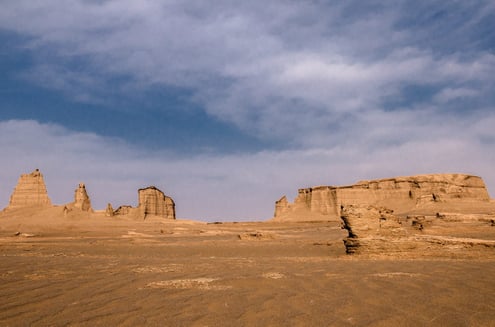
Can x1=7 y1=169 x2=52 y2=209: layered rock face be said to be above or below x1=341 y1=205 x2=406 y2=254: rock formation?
above

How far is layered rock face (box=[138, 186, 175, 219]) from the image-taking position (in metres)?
102

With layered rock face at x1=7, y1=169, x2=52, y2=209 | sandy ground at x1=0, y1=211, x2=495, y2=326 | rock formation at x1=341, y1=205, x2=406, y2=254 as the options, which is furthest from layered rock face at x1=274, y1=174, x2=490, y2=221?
sandy ground at x1=0, y1=211, x2=495, y2=326

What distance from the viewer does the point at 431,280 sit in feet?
20.0

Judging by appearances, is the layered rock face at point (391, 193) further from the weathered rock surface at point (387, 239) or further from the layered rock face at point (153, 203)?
the weathered rock surface at point (387, 239)

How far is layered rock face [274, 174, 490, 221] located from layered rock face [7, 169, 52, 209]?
60.0 metres

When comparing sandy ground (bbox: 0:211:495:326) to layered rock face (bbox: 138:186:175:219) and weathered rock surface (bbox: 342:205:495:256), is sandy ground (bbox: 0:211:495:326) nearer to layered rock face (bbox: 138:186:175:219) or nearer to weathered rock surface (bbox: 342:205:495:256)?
weathered rock surface (bbox: 342:205:495:256)

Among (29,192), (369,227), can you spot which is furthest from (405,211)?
(29,192)

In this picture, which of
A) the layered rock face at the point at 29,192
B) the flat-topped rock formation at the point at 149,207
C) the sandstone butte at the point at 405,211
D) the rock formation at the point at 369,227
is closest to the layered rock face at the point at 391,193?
the sandstone butte at the point at 405,211

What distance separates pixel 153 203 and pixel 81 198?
28319 mm

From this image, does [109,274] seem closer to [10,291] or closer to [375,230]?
[10,291]

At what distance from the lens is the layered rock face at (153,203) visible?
102m

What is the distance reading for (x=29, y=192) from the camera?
3103 inches

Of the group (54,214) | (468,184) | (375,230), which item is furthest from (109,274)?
(468,184)

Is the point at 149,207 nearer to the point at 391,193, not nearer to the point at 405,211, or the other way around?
the point at 391,193
